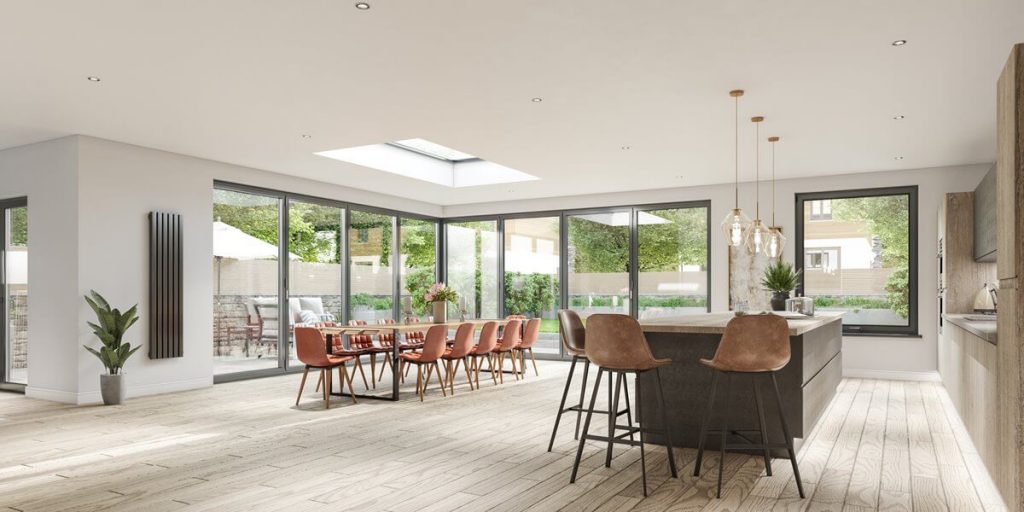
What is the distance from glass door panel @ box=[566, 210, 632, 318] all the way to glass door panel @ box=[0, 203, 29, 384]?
7439 mm

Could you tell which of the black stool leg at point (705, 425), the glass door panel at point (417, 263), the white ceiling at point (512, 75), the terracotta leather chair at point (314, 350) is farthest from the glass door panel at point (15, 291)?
the black stool leg at point (705, 425)

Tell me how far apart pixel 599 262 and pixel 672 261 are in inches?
48.0

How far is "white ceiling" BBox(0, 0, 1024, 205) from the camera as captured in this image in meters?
4.02

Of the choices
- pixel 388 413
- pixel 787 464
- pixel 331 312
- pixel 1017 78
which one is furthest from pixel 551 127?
pixel 331 312

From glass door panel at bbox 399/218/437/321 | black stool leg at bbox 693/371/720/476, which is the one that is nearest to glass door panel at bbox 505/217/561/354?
glass door panel at bbox 399/218/437/321

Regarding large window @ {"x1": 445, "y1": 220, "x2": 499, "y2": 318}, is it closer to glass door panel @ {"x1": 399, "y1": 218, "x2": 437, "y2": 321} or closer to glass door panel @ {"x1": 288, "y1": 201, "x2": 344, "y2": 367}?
glass door panel @ {"x1": 399, "y1": 218, "x2": 437, "y2": 321}

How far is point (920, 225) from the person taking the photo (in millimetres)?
8945

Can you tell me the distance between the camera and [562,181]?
394 inches

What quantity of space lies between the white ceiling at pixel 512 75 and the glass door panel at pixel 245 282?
95 cm

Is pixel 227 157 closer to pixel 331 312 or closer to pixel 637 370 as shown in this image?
pixel 331 312

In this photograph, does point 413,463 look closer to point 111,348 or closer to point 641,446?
point 641,446

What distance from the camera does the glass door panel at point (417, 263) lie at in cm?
1173

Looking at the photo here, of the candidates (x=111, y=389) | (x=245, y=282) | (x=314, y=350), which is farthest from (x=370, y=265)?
(x=111, y=389)

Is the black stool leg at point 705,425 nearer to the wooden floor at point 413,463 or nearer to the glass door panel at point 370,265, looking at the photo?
the wooden floor at point 413,463
